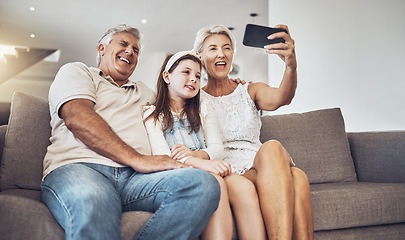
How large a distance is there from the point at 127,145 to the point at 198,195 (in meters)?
0.36

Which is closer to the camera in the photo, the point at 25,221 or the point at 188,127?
the point at 25,221

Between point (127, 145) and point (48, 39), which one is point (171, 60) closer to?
point (127, 145)

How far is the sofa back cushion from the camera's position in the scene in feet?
4.57

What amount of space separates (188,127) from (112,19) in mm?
5115

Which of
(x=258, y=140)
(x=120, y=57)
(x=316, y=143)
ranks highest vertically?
(x=120, y=57)

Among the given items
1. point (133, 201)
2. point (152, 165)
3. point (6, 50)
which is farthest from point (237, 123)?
point (6, 50)

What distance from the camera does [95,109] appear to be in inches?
56.7

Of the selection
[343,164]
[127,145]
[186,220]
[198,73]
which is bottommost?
[343,164]

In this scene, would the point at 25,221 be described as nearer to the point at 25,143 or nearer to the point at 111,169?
the point at 111,169

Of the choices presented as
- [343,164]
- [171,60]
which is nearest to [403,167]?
[343,164]

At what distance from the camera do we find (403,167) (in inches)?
77.1

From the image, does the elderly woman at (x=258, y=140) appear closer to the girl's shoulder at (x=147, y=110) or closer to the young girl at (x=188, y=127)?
the young girl at (x=188, y=127)

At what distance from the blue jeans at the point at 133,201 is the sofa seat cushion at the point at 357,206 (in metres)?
Result: 0.64

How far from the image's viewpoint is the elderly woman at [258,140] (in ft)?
4.14
